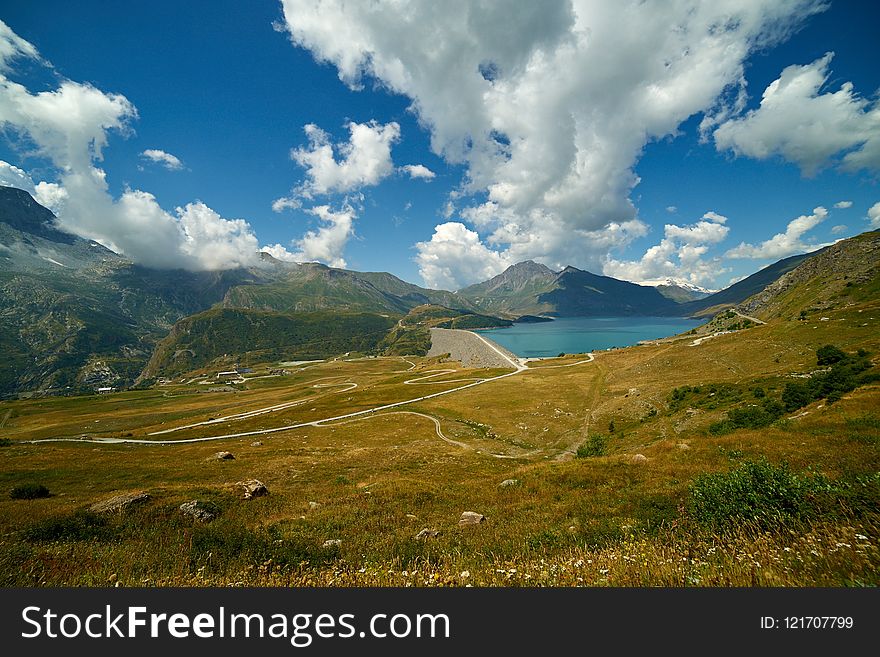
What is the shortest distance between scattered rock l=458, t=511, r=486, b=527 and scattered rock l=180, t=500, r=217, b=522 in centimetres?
969

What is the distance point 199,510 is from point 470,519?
1065cm

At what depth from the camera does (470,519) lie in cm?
1188

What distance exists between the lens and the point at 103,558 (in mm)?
7973

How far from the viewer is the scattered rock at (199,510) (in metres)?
12.5

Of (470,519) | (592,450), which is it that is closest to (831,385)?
(592,450)

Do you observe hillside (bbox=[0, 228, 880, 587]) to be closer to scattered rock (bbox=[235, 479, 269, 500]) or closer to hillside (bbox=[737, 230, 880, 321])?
scattered rock (bbox=[235, 479, 269, 500])

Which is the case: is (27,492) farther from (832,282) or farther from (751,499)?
(832,282)

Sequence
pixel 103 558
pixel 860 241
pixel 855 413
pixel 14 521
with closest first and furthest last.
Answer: pixel 103 558 → pixel 14 521 → pixel 855 413 → pixel 860 241

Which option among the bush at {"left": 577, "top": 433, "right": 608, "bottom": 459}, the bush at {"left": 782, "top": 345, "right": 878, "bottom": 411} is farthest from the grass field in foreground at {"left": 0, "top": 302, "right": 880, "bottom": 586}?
the bush at {"left": 577, "top": 433, "right": 608, "bottom": 459}

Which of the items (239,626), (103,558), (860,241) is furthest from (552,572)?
(860,241)

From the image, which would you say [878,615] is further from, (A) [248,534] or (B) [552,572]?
(A) [248,534]

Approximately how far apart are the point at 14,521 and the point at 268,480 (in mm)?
12122

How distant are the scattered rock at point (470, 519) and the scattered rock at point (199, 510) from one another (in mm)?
9685

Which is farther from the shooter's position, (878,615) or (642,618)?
(642,618)
